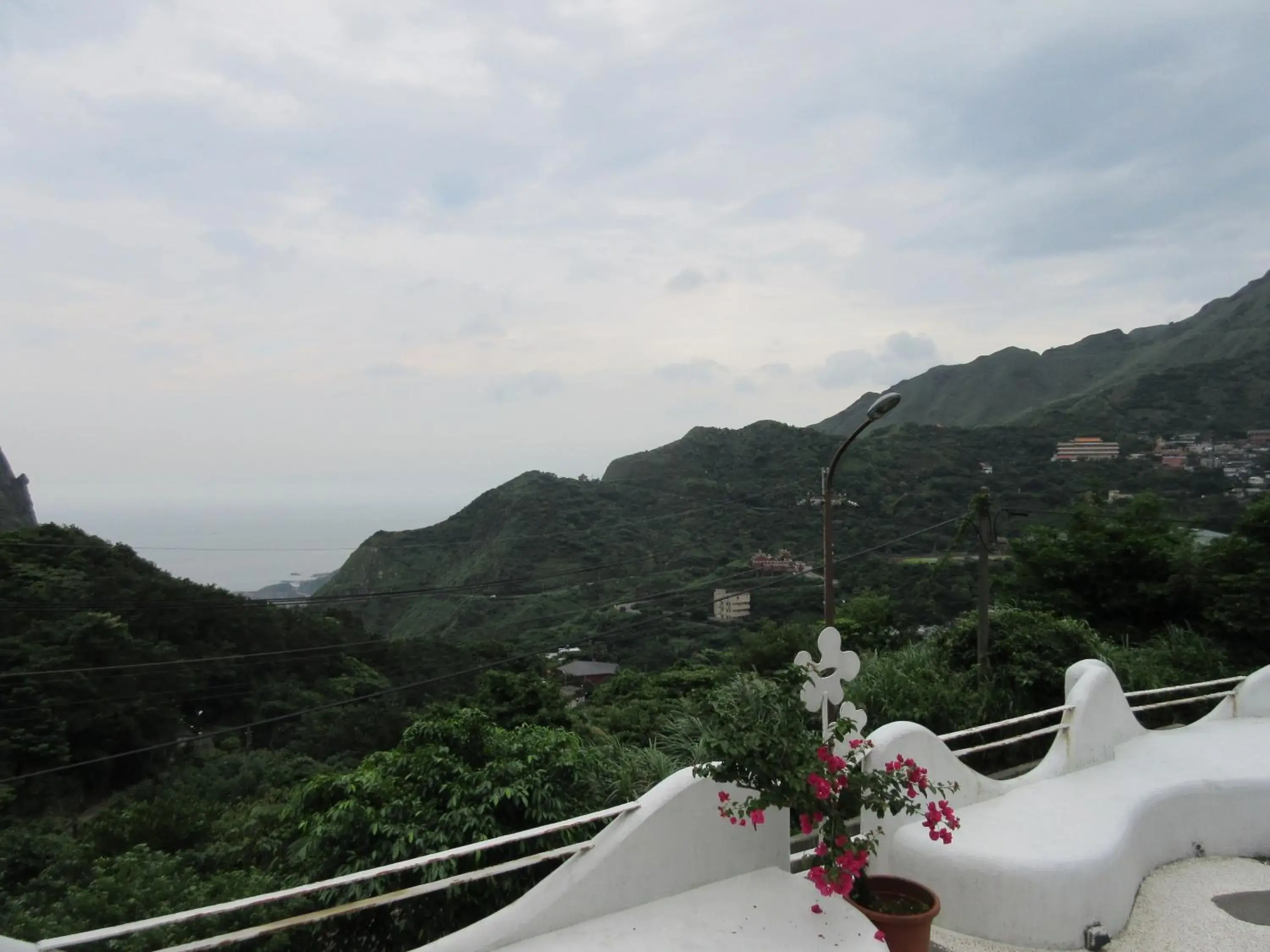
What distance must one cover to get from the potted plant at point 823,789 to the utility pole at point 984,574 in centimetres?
583

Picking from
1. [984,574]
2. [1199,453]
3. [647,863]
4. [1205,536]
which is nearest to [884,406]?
[984,574]

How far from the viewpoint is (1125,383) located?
189 feet

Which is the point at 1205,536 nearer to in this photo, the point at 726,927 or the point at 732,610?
the point at 726,927

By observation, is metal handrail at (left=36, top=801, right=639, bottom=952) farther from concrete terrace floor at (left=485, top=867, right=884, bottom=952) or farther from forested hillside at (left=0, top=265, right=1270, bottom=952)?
forested hillside at (left=0, top=265, right=1270, bottom=952)

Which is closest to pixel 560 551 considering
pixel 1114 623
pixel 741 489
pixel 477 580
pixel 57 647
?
pixel 477 580

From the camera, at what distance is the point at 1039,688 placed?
30.0ft

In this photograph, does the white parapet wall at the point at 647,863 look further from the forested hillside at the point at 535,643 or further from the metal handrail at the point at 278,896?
the forested hillside at the point at 535,643

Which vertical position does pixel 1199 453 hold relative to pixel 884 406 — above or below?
above

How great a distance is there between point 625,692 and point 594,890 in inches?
510

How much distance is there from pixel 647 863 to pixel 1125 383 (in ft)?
214

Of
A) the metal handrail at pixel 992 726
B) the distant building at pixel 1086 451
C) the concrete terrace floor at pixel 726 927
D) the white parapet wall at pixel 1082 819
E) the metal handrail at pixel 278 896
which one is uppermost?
the distant building at pixel 1086 451

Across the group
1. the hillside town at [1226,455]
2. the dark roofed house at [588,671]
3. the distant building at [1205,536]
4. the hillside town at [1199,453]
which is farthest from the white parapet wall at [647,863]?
the hillside town at [1199,453]

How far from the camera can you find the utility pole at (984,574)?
916 cm

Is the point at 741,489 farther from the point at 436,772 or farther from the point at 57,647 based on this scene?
the point at 436,772
